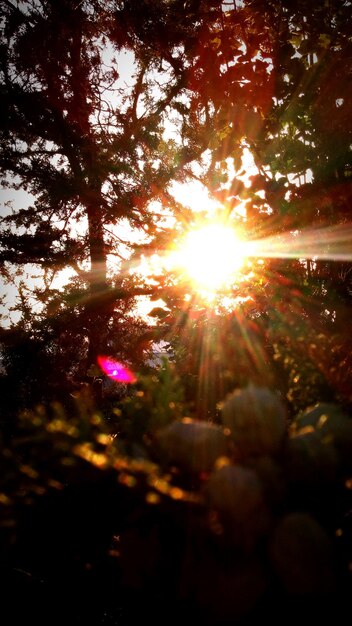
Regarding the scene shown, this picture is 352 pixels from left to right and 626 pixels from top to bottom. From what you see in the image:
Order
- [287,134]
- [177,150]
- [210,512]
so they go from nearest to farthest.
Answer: [210,512], [287,134], [177,150]

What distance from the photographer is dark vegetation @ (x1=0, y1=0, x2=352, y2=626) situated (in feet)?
2.83

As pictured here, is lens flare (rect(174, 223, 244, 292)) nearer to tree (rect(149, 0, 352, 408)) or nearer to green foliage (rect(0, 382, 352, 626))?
tree (rect(149, 0, 352, 408))

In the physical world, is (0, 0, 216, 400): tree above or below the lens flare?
above

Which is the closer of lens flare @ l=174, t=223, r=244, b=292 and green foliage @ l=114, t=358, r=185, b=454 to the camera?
green foliage @ l=114, t=358, r=185, b=454

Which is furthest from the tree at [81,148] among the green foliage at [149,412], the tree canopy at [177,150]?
the green foliage at [149,412]

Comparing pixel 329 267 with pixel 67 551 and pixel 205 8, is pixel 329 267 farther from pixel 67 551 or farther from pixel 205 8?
pixel 67 551

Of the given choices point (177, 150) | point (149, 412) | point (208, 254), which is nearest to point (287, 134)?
point (208, 254)

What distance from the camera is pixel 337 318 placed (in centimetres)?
288

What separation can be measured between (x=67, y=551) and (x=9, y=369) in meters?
4.60

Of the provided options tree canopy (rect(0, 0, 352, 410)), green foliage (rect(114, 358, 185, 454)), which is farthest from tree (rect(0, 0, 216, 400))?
green foliage (rect(114, 358, 185, 454))

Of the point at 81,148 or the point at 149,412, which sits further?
the point at 81,148

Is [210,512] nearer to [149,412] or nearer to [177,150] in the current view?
[149,412]

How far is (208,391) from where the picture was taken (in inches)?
75.0

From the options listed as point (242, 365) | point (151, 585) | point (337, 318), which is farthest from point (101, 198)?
point (151, 585)
